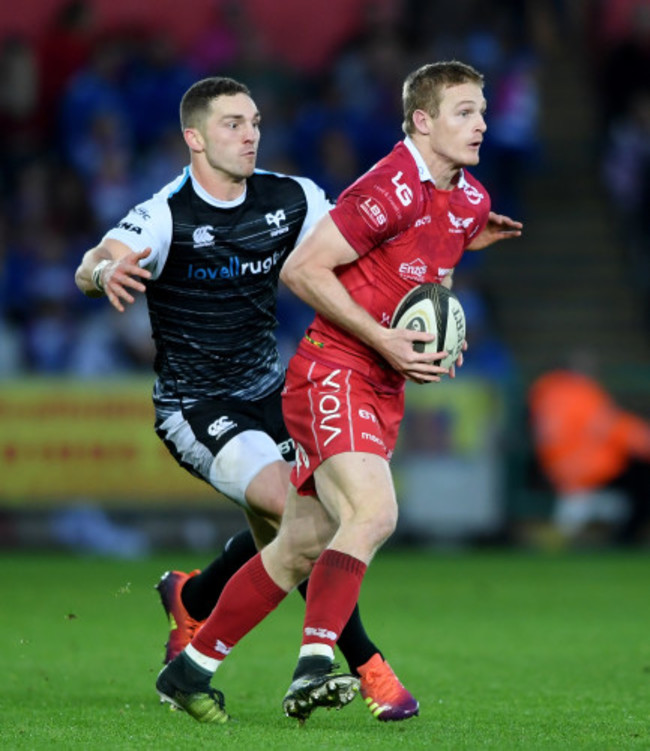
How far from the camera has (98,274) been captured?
5887 mm

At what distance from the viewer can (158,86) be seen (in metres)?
15.4

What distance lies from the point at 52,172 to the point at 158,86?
1327mm

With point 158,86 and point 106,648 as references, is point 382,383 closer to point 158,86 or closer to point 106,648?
point 106,648

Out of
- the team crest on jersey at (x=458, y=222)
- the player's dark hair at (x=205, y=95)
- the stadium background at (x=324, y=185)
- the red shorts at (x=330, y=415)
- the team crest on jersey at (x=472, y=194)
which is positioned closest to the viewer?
the red shorts at (x=330, y=415)

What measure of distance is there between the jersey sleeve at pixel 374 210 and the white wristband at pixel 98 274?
869 millimetres

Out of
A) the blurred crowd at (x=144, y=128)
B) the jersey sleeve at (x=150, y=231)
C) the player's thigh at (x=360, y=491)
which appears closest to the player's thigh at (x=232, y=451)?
the jersey sleeve at (x=150, y=231)

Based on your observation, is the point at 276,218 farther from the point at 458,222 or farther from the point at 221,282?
the point at 458,222

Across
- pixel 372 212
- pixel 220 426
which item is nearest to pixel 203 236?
pixel 220 426

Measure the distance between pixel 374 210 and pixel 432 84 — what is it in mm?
569

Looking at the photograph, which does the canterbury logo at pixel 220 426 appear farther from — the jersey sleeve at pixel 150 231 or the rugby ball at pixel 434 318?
the rugby ball at pixel 434 318

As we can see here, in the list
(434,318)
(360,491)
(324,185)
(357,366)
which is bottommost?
(360,491)

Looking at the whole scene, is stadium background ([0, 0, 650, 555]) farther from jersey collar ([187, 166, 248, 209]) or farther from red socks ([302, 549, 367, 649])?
red socks ([302, 549, 367, 649])

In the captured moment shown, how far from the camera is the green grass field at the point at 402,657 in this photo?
17.6ft

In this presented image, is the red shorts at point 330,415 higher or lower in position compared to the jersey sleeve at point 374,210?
lower
